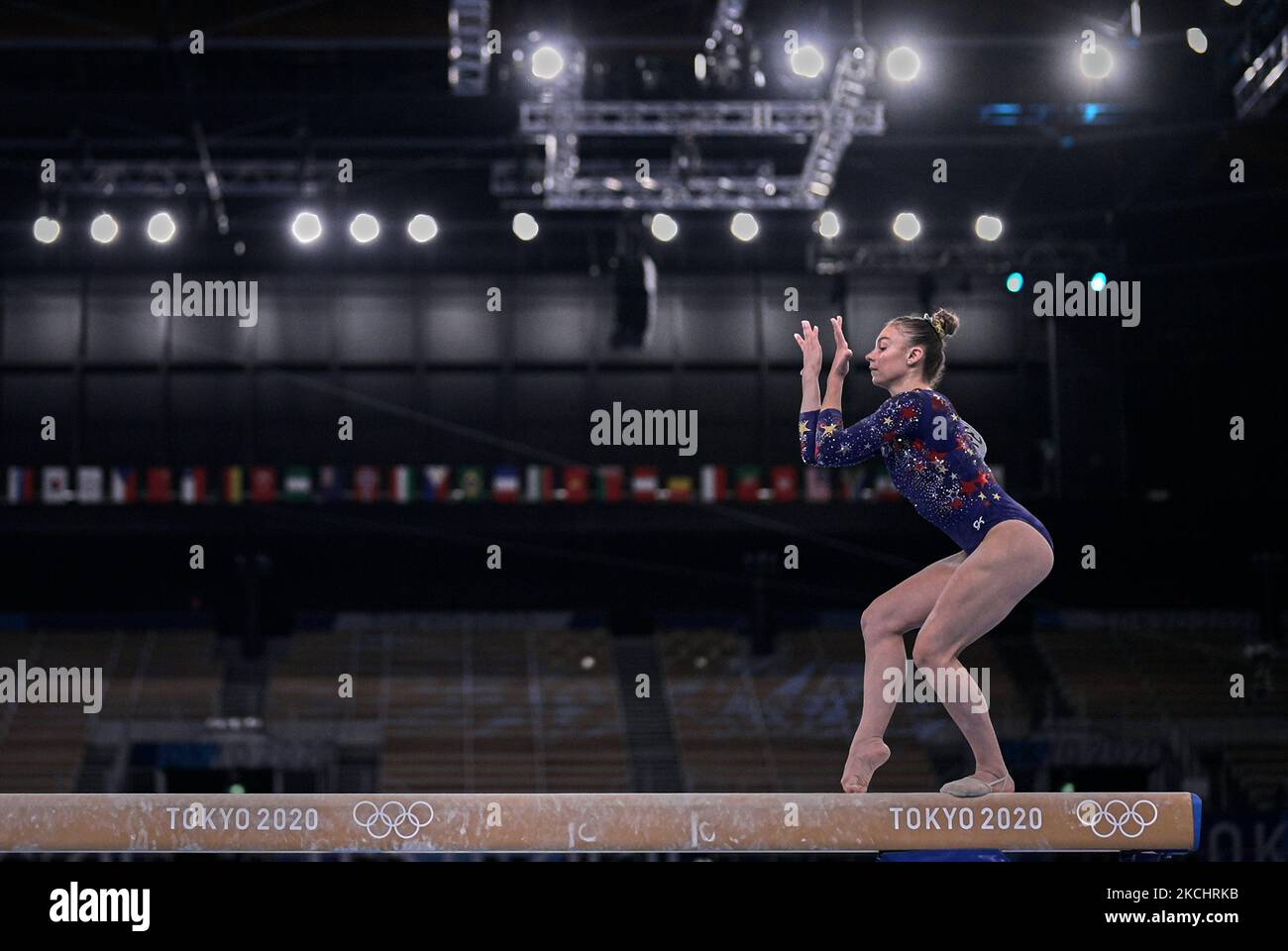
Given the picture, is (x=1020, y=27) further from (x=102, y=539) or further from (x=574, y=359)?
(x=102, y=539)

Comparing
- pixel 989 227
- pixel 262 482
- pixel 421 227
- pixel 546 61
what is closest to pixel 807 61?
pixel 546 61

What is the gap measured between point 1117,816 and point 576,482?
→ 11790 millimetres

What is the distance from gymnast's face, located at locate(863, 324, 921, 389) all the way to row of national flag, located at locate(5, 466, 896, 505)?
10703mm

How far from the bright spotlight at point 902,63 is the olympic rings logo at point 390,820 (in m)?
7.41

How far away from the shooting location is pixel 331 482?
1708cm

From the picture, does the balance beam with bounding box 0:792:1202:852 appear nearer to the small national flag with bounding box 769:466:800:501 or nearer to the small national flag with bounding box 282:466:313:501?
the small national flag with bounding box 282:466:313:501

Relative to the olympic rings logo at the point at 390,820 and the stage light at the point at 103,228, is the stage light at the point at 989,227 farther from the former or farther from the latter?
the olympic rings logo at the point at 390,820

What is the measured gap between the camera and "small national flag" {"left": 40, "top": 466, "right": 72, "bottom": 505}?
55.2 feet

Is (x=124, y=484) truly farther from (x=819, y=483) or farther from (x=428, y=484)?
(x=819, y=483)

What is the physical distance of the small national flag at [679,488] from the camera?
54.8ft

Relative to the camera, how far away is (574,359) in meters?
17.8

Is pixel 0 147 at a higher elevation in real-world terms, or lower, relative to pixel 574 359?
higher
